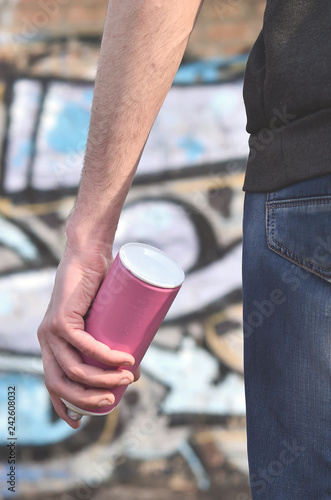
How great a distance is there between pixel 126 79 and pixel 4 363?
2.45 metres

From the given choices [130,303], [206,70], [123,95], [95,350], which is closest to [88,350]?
[95,350]

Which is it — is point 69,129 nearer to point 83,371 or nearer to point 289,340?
point 83,371

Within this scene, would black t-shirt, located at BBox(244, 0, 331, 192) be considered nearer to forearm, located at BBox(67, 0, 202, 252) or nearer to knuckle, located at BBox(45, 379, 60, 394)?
forearm, located at BBox(67, 0, 202, 252)

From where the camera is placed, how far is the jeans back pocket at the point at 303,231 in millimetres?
848

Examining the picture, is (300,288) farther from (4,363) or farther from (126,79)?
(4,363)

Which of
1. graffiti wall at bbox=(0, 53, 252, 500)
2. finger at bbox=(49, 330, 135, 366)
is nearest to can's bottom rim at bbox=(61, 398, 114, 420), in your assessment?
finger at bbox=(49, 330, 135, 366)

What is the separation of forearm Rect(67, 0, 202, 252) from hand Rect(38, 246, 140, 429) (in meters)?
0.06

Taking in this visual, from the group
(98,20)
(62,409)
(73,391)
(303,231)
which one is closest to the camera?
(303,231)

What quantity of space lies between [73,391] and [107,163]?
0.45 metres

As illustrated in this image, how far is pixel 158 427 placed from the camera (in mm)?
3008

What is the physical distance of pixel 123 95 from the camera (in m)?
0.97

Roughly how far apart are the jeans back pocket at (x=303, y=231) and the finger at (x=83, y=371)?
15.1 inches

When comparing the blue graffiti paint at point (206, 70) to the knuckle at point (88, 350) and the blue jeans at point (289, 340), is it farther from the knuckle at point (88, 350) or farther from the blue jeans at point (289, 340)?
the knuckle at point (88, 350)

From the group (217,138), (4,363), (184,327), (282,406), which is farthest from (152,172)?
(282,406)
